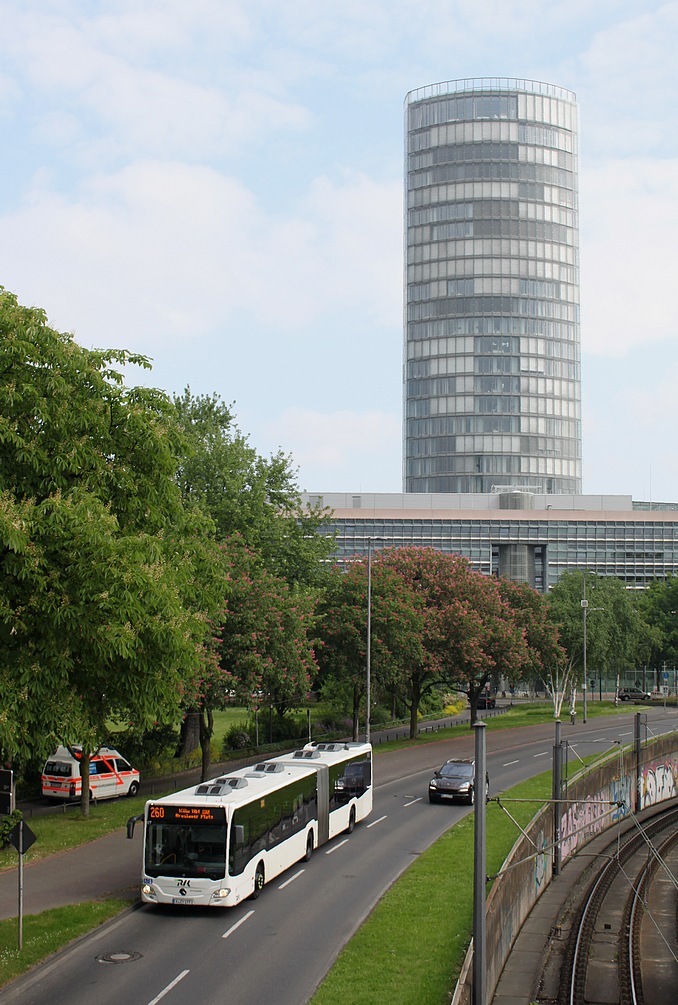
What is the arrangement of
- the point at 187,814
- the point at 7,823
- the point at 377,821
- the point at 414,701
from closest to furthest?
the point at 187,814 < the point at 7,823 < the point at 377,821 < the point at 414,701

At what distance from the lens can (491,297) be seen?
183 m

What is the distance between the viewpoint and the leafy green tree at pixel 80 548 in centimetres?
1648

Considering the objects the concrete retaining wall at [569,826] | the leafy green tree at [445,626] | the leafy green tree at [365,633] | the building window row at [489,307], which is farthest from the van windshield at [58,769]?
the building window row at [489,307]

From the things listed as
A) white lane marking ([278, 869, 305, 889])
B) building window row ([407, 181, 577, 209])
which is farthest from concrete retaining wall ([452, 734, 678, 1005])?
building window row ([407, 181, 577, 209])

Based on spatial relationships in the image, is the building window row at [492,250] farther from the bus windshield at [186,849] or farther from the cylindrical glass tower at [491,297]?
the bus windshield at [186,849]

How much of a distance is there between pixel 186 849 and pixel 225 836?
1023 millimetres

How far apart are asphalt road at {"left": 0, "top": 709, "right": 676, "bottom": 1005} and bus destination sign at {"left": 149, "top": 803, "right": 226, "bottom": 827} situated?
2292 millimetres

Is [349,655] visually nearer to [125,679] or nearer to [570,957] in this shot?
[570,957]

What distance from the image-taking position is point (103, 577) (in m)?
16.6

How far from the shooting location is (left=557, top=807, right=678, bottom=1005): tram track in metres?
24.0

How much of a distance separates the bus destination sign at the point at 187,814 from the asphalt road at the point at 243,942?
2292 mm

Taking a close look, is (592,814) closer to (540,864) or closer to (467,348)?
(540,864)

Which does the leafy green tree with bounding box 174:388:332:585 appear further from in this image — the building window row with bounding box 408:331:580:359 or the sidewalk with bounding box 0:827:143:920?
the building window row with bounding box 408:331:580:359

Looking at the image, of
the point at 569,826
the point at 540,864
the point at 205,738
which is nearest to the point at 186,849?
the point at 540,864
